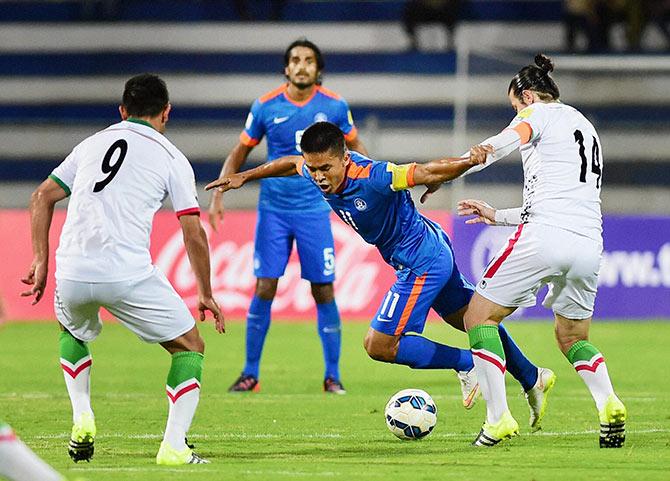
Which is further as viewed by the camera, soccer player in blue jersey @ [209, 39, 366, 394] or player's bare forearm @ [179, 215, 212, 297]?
soccer player in blue jersey @ [209, 39, 366, 394]

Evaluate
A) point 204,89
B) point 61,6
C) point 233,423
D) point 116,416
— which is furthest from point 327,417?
point 61,6

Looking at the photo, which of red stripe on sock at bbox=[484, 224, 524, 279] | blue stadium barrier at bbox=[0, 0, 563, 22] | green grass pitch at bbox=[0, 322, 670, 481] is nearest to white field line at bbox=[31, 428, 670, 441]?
green grass pitch at bbox=[0, 322, 670, 481]

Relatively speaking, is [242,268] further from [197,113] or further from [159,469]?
[159,469]

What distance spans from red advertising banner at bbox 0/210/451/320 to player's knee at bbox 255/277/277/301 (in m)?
5.06

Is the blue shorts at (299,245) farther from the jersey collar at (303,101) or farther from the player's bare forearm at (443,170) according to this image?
the player's bare forearm at (443,170)

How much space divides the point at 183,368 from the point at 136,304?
1.35ft

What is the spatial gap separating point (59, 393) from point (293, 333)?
16.8 feet

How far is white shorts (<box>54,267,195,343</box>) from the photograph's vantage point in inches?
253

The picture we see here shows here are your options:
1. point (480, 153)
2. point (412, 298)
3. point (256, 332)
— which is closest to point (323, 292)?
point (256, 332)

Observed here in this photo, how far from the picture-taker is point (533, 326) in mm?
15398

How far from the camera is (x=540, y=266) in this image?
7195mm

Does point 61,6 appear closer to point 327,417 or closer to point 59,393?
point 59,393

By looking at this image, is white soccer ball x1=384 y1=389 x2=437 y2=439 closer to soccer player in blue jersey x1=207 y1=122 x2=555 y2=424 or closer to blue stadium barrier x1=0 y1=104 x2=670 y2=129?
soccer player in blue jersey x1=207 y1=122 x2=555 y2=424

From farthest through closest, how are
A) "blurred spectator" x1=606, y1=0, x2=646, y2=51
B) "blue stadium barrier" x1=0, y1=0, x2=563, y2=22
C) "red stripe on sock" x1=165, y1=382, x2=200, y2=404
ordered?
"blue stadium barrier" x1=0, y1=0, x2=563, y2=22 < "blurred spectator" x1=606, y1=0, x2=646, y2=51 < "red stripe on sock" x1=165, y1=382, x2=200, y2=404
